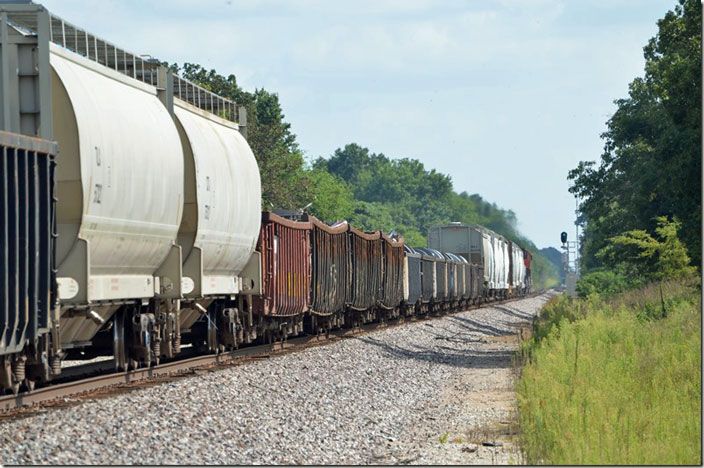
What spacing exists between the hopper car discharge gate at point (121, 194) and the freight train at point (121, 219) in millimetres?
23

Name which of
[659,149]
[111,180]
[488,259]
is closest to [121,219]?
[111,180]

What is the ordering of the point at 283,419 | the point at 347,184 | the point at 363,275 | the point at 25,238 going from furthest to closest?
the point at 347,184, the point at 363,275, the point at 283,419, the point at 25,238

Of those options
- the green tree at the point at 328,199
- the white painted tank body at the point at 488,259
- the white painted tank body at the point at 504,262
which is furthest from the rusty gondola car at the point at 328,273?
the green tree at the point at 328,199

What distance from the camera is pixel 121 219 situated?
48.4ft

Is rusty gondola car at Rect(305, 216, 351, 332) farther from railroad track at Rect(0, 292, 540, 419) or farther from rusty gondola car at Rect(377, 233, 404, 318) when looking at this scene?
rusty gondola car at Rect(377, 233, 404, 318)

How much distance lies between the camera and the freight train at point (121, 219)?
12141 millimetres

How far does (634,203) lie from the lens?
4844cm

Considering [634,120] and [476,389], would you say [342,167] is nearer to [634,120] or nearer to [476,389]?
[634,120]

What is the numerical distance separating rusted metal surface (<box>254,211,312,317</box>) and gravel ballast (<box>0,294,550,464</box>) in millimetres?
1881

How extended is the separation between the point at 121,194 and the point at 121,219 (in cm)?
35

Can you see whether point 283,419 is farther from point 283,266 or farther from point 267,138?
point 267,138

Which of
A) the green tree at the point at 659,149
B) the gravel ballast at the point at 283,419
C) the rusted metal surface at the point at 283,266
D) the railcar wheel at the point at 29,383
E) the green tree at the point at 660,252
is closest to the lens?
the gravel ballast at the point at 283,419

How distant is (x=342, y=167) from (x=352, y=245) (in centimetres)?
16397

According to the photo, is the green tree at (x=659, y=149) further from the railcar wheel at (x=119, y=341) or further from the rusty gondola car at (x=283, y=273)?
the railcar wheel at (x=119, y=341)
